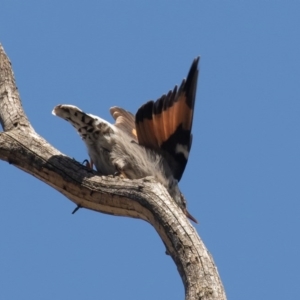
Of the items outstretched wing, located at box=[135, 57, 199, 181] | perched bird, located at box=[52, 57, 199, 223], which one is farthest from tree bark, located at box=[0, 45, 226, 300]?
outstretched wing, located at box=[135, 57, 199, 181]

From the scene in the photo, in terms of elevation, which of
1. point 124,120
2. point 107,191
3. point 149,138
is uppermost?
point 124,120

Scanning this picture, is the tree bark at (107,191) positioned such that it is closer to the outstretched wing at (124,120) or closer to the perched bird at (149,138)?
the perched bird at (149,138)

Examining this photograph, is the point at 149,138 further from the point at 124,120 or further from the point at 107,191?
the point at 107,191

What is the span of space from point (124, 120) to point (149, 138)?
886 mm

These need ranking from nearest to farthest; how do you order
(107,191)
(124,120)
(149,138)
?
(107,191) → (149,138) → (124,120)

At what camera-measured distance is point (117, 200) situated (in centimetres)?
733

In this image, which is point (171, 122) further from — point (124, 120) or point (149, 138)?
point (124, 120)

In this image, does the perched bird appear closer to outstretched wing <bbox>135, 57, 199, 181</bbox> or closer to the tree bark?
outstretched wing <bbox>135, 57, 199, 181</bbox>

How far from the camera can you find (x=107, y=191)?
7.45 m

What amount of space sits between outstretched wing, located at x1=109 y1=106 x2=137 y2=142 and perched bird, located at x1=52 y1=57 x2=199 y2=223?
0.03 meters

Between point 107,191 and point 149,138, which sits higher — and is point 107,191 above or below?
below

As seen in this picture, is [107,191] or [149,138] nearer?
[107,191]

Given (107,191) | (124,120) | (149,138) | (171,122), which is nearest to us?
(107,191)

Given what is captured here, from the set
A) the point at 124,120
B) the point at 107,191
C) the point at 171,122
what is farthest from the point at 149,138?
the point at 107,191
